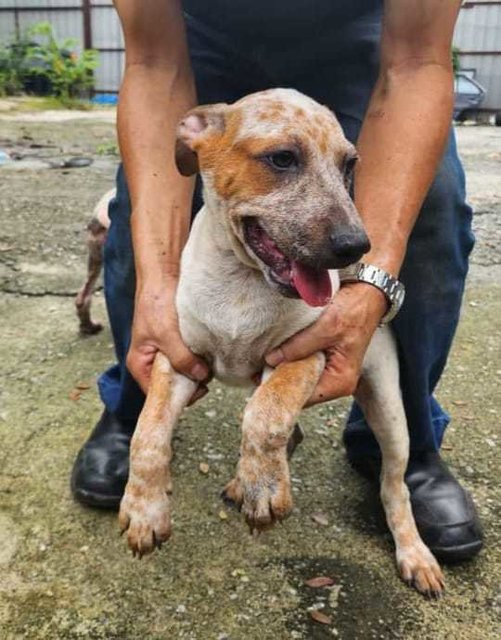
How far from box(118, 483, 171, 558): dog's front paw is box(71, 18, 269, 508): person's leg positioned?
0.53 metres

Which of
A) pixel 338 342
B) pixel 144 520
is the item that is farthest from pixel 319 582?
pixel 338 342

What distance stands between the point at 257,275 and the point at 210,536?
781 mm

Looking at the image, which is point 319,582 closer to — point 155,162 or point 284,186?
point 284,186

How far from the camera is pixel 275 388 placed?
1.69m

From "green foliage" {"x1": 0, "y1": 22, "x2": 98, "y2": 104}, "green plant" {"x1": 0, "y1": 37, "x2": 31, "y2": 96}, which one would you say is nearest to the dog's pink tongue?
"green foliage" {"x1": 0, "y1": 22, "x2": 98, "y2": 104}

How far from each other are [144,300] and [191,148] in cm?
40

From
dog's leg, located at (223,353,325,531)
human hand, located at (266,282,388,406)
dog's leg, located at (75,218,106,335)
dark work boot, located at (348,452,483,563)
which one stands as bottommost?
dark work boot, located at (348,452,483,563)

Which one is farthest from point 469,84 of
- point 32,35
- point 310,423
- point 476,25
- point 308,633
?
point 308,633

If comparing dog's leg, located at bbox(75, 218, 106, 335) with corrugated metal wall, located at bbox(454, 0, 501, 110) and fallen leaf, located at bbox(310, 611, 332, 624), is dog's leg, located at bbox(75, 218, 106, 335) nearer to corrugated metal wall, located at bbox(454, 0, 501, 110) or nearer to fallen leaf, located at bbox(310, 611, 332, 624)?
fallen leaf, located at bbox(310, 611, 332, 624)

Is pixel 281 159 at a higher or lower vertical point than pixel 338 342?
higher

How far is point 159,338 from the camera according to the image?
1.88m

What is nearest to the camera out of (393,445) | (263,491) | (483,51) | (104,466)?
(263,491)

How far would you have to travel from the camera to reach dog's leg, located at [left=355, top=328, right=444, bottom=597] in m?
1.98

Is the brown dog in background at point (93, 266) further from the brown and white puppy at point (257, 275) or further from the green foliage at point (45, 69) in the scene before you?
the green foliage at point (45, 69)
